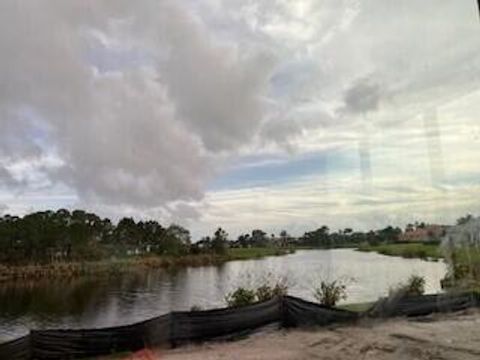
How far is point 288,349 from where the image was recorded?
202 inches

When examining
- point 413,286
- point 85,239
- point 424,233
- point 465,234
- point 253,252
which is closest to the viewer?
point 465,234

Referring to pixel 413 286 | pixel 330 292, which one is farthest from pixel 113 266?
pixel 413 286

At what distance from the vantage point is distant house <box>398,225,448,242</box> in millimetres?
6040

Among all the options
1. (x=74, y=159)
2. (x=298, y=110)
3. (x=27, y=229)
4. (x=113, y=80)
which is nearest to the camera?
(x=298, y=110)

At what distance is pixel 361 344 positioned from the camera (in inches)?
203

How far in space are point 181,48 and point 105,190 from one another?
3.95 m

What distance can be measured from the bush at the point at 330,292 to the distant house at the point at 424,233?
1962 mm

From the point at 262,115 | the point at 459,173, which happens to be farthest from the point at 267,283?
the point at 459,173

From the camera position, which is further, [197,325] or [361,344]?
[197,325]

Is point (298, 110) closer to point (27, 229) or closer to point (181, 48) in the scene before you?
point (181, 48)

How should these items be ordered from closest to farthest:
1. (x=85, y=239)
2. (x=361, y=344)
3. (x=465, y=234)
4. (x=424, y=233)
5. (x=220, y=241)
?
(x=361, y=344), (x=465, y=234), (x=424, y=233), (x=220, y=241), (x=85, y=239)

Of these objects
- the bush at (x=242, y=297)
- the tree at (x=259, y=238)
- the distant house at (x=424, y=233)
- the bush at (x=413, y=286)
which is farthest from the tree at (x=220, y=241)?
the distant house at (x=424, y=233)

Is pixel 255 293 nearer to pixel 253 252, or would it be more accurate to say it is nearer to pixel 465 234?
pixel 253 252

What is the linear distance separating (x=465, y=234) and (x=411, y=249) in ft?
4.72
